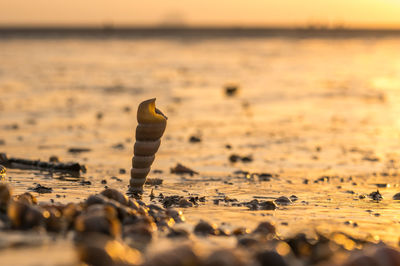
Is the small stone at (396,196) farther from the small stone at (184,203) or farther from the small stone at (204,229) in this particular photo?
the small stone at (204,229)

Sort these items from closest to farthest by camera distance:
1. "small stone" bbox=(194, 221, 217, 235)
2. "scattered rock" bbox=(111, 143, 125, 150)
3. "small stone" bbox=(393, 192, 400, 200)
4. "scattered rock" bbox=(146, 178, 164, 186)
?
1. "small stone" bbox=(194, 221, 217, 235)
2. "small stone" bbox=(393, 192, 400, 200)
3. "scattered rock" bbox=(146, 178, 164, 186)
4. "scattered rock" bbox=(111, 143, 125, 150)

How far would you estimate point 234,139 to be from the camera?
14.2 metres

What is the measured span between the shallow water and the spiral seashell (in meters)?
0.32

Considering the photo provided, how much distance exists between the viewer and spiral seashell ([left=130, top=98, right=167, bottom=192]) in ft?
27.2

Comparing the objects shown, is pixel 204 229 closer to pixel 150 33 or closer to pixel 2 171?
pixel 2 171

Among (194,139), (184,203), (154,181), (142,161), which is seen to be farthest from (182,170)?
(194,139)

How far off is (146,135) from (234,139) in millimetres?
5929

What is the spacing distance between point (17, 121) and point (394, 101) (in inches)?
479

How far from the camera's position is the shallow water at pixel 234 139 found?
8.40 m

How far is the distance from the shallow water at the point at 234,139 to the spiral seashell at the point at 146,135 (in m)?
0.32

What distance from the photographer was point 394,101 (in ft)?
75.4

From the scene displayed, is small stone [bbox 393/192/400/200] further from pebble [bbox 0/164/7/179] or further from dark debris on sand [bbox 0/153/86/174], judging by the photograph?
pebble [bbox 0/164/7/179]

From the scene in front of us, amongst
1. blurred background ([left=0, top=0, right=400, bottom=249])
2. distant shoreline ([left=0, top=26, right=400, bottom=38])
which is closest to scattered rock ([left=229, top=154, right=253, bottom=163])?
blurred background ([left=0, top=0, right=400, bottom=249])

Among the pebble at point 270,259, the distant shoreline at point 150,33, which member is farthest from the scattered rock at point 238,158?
the distant shoreline at point 150,33
